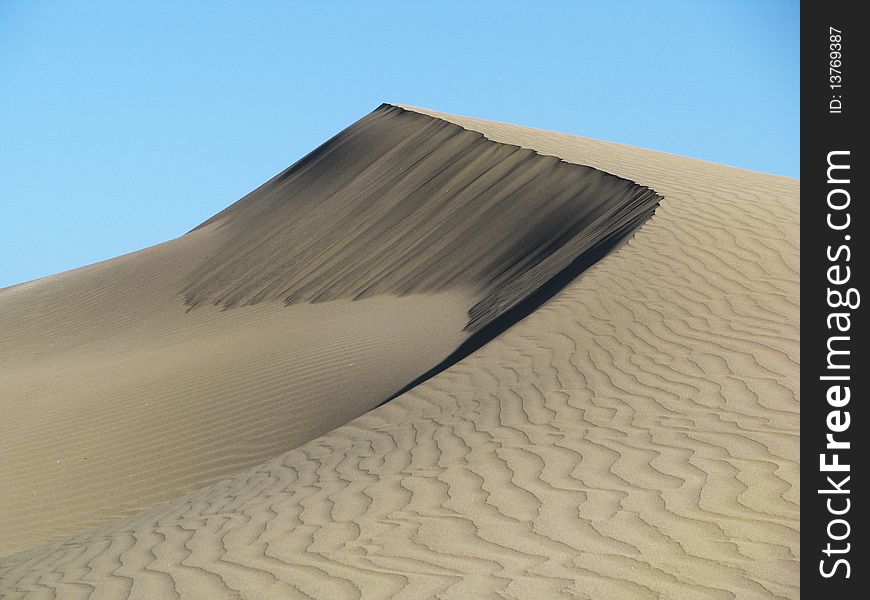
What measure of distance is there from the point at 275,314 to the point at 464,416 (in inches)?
386

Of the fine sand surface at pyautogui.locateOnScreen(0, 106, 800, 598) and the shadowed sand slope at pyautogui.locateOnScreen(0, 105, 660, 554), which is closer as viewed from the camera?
the fine sand surface at pyautogui.locateOnScreen(0, 106, 800, 598)

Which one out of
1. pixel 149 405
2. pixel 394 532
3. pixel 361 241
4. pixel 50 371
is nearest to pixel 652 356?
pixel 394 532

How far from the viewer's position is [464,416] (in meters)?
7.62

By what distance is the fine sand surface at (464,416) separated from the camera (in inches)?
191

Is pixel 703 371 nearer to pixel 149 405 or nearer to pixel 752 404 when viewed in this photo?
pixel 752 404

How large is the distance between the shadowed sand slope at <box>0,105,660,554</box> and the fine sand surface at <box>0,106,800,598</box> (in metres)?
0.06

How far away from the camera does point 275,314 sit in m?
17.0

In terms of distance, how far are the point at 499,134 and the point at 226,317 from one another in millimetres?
6870

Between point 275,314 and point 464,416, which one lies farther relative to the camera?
point 275,314

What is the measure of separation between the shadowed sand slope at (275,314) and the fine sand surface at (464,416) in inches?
2.5

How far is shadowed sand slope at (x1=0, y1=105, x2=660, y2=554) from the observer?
9.73 metres

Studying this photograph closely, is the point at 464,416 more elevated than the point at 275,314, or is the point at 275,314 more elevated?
the point at 275,314

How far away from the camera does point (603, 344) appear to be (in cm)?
859
